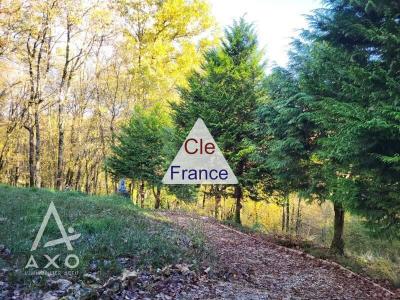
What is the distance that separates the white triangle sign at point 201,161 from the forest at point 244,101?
392 millimetres

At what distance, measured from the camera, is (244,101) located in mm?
15938

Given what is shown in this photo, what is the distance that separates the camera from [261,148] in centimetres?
1362

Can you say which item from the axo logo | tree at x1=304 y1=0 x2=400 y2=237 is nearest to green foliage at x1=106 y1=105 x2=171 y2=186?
the axo logo

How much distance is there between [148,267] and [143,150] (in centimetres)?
1614

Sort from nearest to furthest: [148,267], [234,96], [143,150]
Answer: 1. [148,267]
2. [234,96]
3. [143,150]

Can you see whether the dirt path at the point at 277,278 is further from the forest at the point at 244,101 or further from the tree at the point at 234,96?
the tree at the point at 234,96

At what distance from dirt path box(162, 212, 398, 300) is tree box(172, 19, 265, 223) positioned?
20.1 feet

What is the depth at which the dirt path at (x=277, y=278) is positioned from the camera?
574 centimetres

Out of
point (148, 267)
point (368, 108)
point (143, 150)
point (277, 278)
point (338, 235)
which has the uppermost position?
point (143, 150)

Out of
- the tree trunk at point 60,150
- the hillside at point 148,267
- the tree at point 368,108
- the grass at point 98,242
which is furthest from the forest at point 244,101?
the grass at point 98,242

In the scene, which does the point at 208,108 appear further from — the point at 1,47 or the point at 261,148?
the point at 1,47

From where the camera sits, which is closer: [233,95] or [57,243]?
[57,243]

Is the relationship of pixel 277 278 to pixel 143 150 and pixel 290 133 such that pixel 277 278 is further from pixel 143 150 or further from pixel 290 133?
pixel 143 150

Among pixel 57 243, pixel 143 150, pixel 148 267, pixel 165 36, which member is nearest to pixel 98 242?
pixel 57 243
